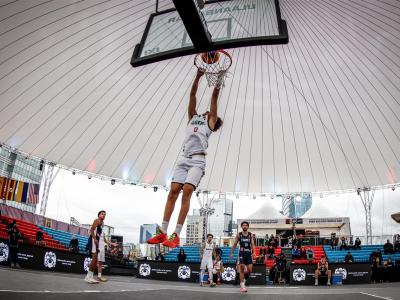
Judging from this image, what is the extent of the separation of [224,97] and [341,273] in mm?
10862

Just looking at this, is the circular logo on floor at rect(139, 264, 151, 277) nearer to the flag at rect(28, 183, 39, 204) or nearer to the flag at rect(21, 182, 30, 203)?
the flag at rect(28, 183, 39, 204)

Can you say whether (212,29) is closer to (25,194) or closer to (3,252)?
(3,252)

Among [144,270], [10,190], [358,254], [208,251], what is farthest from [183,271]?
[10,190]

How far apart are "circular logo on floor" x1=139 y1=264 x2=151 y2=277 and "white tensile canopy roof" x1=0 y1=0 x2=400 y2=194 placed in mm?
7075

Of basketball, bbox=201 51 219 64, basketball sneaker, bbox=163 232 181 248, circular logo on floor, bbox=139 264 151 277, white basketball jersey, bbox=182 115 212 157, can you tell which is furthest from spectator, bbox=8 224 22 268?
white basketball jersey, bbox=182 115 212 157

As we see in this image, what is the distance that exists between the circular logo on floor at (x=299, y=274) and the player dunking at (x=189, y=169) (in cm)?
1381

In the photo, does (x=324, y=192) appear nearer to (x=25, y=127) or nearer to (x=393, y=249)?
(x=393, y=249)

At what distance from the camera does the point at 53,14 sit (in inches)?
547

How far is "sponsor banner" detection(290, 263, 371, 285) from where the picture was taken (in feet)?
55.0

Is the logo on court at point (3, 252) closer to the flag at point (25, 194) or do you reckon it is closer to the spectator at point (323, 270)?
the flag at point (25, 194)

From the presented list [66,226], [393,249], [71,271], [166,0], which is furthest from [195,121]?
[66,226]

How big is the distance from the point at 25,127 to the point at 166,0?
11625 mm

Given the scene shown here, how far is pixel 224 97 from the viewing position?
1931cm

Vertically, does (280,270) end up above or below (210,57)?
below
